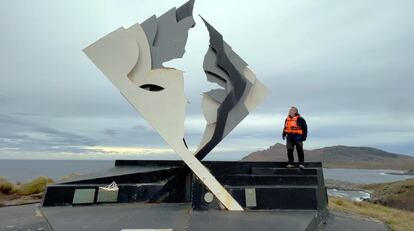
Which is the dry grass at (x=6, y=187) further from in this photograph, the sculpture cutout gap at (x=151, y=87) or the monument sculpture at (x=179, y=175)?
the sculpture cutout gap at (x=151, y=87)

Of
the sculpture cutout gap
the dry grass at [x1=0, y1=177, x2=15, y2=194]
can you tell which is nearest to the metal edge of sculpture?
the sculpture cutout gap

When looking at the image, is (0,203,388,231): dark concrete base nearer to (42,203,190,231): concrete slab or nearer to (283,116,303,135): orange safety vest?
(42,203,190,231): concrete slab

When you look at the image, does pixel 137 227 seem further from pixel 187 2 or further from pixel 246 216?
pixel 187 2

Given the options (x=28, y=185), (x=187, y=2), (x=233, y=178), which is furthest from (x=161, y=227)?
(x=28, y=185)

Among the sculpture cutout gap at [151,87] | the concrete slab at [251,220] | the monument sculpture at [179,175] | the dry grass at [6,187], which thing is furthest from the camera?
the dry grass at [6,187]

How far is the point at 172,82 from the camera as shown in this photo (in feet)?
29.0

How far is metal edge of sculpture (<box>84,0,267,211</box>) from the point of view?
8508 millimetres

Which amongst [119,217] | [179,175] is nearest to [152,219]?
[119,217]

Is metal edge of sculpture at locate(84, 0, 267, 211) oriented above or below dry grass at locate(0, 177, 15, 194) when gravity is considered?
above

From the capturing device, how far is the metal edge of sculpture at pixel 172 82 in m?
8.51

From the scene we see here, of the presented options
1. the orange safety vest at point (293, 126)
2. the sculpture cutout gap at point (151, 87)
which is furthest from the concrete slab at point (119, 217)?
the orange safety vest at point (293, 126)

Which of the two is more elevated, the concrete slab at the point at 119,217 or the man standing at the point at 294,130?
the man standing at the point at 294,130

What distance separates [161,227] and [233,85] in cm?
457

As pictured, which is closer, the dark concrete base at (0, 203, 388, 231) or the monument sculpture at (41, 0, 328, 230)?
the dark concrete base at (0, 203, 388, 231)
